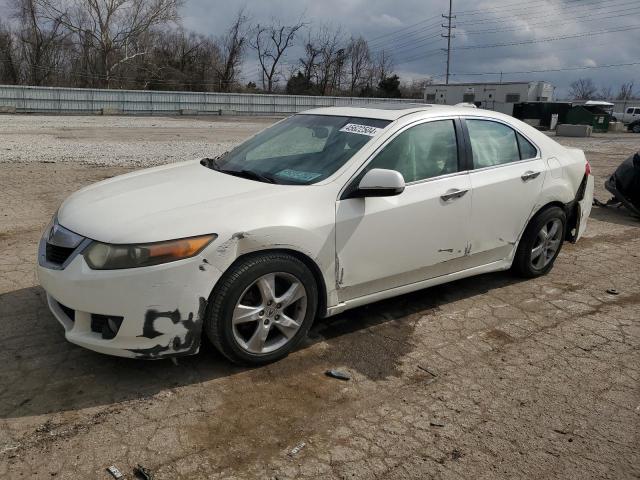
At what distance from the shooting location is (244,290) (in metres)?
3.10

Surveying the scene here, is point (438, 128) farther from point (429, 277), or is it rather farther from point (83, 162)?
point (83, 162)

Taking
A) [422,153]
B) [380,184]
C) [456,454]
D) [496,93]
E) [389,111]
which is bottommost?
[456,454]

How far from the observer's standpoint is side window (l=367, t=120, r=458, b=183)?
3793mm

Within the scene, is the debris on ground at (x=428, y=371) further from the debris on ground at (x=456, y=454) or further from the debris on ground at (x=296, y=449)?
the debris on ground at (x=296, y=449)

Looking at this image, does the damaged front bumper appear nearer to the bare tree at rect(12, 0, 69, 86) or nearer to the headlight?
the headlight

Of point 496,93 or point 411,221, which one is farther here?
point 496,93

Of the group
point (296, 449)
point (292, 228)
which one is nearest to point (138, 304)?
point (292, 228)

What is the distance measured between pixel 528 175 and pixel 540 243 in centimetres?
74

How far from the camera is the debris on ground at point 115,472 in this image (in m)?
2.40

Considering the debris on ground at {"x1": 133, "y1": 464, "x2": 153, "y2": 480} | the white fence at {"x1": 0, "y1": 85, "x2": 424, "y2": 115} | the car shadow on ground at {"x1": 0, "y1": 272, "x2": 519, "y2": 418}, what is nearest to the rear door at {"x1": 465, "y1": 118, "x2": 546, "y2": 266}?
the car shadow on ground at {"x1": 0, "y1": 272, "x2": 519, "y2": 418}

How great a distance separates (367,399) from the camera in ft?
10.1

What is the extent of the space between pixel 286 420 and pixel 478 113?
3056mm

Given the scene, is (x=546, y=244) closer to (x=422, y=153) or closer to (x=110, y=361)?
(x=422, y=153)

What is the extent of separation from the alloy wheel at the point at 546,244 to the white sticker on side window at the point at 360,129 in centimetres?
204
